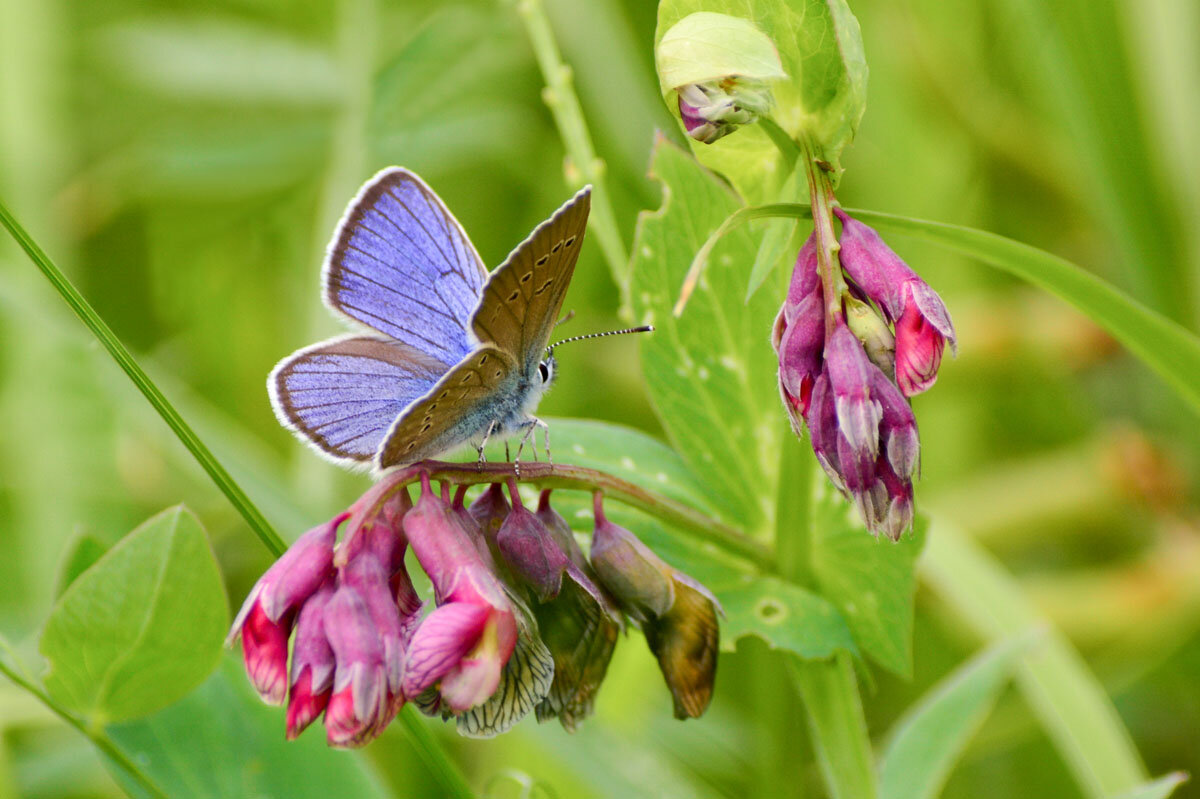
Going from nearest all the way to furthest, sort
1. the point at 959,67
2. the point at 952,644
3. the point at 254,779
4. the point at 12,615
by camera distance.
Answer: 1. the point at 254,779
2. the point at 12,615
3. the point at 952,644
4. the point at 959,67

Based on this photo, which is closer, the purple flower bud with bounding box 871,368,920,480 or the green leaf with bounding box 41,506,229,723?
the purple flower bud with bounding box 871,368,920,480

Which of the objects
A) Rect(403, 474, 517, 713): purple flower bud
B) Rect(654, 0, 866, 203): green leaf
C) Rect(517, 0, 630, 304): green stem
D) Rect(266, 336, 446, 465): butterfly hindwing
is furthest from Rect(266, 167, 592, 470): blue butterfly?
Rect(517, 0, 630, 304): green stem

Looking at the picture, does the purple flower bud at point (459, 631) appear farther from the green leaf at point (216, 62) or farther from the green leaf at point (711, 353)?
the green leaf at point (216, 62)

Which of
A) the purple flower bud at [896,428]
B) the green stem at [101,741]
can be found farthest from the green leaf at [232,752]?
the purple flower bud at [896,428]

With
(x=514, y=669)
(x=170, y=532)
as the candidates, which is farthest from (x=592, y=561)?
(x=170, y=532)

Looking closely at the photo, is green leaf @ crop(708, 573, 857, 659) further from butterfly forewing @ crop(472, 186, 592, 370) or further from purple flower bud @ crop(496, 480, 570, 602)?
butterfly forewing @ crop(472, 186, 592, 370)

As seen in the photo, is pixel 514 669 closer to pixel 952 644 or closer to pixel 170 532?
pixel 170 532
